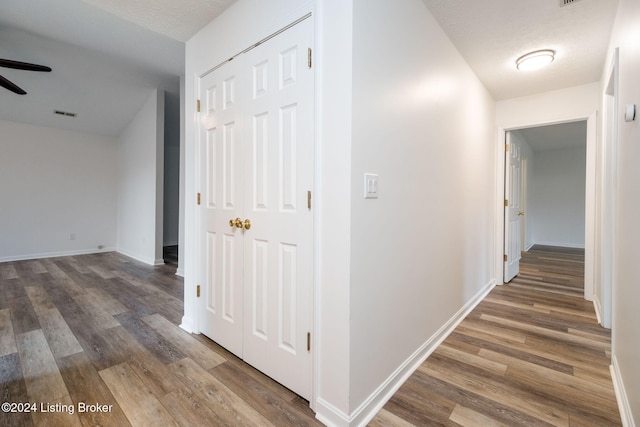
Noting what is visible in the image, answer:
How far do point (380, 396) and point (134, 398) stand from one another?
132 centimetres

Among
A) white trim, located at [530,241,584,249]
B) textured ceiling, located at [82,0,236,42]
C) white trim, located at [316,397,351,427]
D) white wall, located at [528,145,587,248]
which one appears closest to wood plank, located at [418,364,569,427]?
white trim, located at [316,397,351,427]

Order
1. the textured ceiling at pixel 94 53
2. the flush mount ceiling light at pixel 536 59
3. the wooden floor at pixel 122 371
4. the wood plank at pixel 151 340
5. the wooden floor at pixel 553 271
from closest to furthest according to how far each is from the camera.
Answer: the wooden floor at pixel 122 371
the wood plank at pixel 151 340
the textured ceiling at pixel 94 53
the flush mount ceiling light at pixel 536 59
the wooden floor at pixel 553 271

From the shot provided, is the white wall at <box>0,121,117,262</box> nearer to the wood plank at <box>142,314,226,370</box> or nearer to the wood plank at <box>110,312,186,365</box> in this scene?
the wood plank at <box>110,312,186,365</box>

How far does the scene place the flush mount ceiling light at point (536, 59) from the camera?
94.4 inches

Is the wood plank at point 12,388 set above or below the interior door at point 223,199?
below

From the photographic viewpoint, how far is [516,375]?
1734 millimetres

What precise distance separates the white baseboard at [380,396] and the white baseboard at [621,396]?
37.4 inches

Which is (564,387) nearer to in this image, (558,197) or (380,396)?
(380,396)

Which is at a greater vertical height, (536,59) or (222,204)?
(536,59)

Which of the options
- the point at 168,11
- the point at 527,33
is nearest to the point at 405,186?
the point at 527,33

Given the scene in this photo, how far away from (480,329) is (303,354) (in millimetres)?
1755

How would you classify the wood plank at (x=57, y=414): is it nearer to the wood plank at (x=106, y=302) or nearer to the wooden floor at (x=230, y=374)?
the wooden floor at (x=230, y=374)

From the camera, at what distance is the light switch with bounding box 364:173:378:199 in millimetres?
1343

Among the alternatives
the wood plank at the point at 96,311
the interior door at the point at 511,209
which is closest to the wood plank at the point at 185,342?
the wood plank at the point at 96,311
